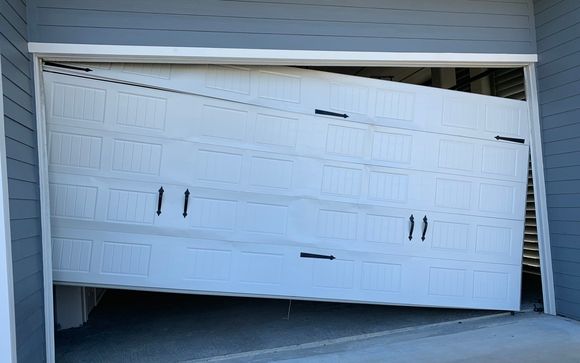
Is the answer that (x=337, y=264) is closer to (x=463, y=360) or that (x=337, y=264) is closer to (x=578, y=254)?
(x=463, y=360)

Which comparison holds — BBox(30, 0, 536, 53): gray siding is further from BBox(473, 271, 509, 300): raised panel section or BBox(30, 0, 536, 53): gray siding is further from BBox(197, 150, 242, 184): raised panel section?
BBox(473, 271, 509, 300): raised panel section

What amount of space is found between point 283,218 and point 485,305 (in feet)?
7.77

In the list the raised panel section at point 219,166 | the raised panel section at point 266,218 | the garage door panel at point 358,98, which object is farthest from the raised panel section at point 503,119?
the raised panel section at point 219,166

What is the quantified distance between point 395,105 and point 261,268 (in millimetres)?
2122

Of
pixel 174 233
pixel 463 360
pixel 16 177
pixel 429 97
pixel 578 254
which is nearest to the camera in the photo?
pixel 16 177

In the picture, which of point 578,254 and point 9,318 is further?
point 578,254

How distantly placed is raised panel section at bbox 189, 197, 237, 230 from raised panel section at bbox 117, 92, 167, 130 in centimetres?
78

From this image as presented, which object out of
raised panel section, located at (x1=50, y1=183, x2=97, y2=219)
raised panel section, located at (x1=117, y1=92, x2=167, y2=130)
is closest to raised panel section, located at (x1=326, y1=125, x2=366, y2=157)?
raised panel section, located at (x1=117, y1=92, x2=167, y2=130)

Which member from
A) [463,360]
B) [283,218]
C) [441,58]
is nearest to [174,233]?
[283,218]

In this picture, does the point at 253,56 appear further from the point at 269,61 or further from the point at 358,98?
the point at 358,98

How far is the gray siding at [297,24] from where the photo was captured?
3.80m

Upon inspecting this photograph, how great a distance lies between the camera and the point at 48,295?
3.70 meters

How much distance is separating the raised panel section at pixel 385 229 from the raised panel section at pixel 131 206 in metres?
2.09

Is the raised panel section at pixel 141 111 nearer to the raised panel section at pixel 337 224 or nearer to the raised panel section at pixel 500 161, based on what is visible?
the raised panel section at pixel 337 224
